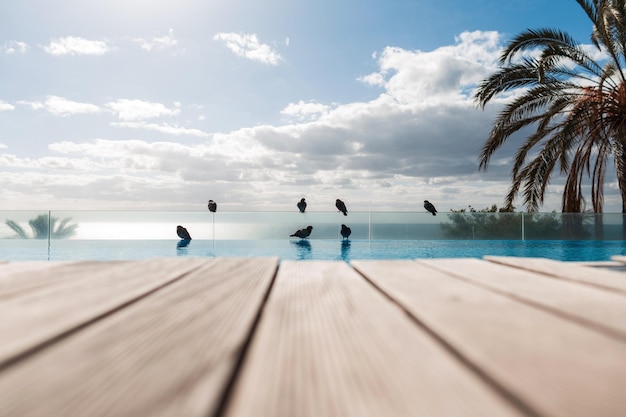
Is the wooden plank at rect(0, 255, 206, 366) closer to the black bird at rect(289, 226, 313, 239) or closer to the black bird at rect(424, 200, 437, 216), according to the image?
the black bird at rect(289, 226, 313, 239)

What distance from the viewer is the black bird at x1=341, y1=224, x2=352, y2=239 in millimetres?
10438

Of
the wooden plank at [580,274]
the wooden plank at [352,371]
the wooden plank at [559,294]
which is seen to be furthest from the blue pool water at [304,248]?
the wooden plank at [352,371]

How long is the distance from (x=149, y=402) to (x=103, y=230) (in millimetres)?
10971

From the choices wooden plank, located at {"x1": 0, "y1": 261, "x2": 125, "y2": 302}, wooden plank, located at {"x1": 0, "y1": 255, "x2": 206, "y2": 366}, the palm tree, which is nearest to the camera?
wooden plank, located at {"x1": 0, "y1": 255, "x2": 206, "y2": 366}

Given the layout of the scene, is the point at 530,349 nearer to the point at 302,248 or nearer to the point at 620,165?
the point at 302,248

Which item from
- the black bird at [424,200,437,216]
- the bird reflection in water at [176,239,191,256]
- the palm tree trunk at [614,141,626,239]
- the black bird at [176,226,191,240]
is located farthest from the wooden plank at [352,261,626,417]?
the black bird at [424,200,437,216]

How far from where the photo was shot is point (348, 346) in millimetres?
521

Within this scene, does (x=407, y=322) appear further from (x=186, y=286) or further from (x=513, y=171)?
(x=513, y=171)

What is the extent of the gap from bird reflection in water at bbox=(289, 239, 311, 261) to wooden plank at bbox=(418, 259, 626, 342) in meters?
8.33

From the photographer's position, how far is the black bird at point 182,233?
10.4 m

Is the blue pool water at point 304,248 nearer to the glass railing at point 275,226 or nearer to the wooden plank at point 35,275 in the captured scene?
the glass railing at point 275,226

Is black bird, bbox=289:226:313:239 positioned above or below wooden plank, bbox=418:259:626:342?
below

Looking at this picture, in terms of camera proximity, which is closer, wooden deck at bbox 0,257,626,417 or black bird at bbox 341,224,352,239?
wooden deck at bbox 0,257,626,417

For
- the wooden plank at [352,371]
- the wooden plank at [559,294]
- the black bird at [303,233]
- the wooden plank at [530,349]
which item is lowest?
the black bird at [303,233]
